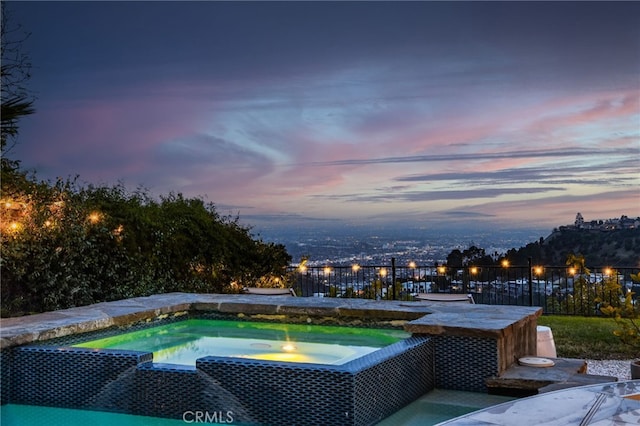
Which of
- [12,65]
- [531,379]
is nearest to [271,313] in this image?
[531,379]

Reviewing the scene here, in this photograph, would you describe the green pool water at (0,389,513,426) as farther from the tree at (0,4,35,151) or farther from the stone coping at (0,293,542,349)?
the tree at (0,4,35,151)

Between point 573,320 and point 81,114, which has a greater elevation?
point 81,114

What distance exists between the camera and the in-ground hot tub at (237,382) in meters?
4.05

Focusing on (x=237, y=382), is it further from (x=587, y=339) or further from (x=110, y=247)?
(x=587, y=339)

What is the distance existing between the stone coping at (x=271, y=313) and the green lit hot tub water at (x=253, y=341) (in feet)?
0.47

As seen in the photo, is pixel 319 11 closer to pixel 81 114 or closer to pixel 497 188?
pixel 81 114

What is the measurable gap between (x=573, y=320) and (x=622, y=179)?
17.1ft

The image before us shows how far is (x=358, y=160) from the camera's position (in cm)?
1336

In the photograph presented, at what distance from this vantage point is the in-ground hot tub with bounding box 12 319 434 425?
4055mm

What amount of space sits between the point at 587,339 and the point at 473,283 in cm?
282

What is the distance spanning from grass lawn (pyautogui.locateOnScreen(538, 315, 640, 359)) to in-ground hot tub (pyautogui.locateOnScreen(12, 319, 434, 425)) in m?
2.76

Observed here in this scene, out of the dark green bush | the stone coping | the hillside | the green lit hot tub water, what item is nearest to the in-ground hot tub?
the green lit hot tub water

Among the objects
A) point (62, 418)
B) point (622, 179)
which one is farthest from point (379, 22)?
point (62, 418)

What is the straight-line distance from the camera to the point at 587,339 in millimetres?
7820
